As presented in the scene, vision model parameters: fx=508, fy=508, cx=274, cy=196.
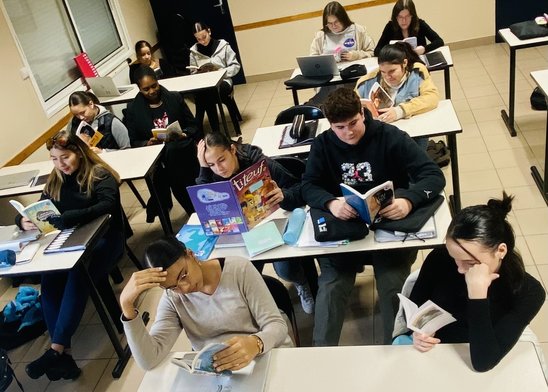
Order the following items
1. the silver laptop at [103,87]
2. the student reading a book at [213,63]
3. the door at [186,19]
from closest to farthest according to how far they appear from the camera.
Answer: the silver laptop at [103,87]
the student reading a book at [213,63]
the door at [186,19]

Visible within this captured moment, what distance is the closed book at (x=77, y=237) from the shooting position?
2732 mm

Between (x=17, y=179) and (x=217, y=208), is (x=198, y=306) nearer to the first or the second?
(x=217, y=208)

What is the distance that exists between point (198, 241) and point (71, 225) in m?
0.94

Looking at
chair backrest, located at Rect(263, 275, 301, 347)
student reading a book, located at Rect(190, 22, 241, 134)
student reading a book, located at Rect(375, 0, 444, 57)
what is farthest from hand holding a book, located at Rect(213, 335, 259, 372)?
student reading a book, located at Rect(190, 22, 241, 134)

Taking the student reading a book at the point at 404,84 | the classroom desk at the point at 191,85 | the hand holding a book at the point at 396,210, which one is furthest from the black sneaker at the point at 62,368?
the classroom desk at the point at 191,85

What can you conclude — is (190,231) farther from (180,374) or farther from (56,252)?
(180,374)

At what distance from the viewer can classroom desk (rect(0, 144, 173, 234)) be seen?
3.50 m

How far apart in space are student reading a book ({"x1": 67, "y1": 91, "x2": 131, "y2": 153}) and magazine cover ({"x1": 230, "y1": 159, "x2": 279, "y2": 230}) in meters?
2.16

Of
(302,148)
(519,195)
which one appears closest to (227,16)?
(302,148)

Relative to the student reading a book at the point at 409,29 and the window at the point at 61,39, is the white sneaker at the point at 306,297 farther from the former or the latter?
the window at the point at 61,39

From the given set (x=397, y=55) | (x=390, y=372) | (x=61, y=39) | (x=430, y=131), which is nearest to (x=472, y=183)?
(x=430, y=131)

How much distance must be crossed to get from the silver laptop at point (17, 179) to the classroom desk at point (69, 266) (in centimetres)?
96

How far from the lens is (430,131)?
10.2ft

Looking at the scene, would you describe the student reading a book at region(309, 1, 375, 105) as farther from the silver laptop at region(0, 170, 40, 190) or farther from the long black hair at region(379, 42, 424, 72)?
the silver laptop at region(0, 170, 40, 190)
